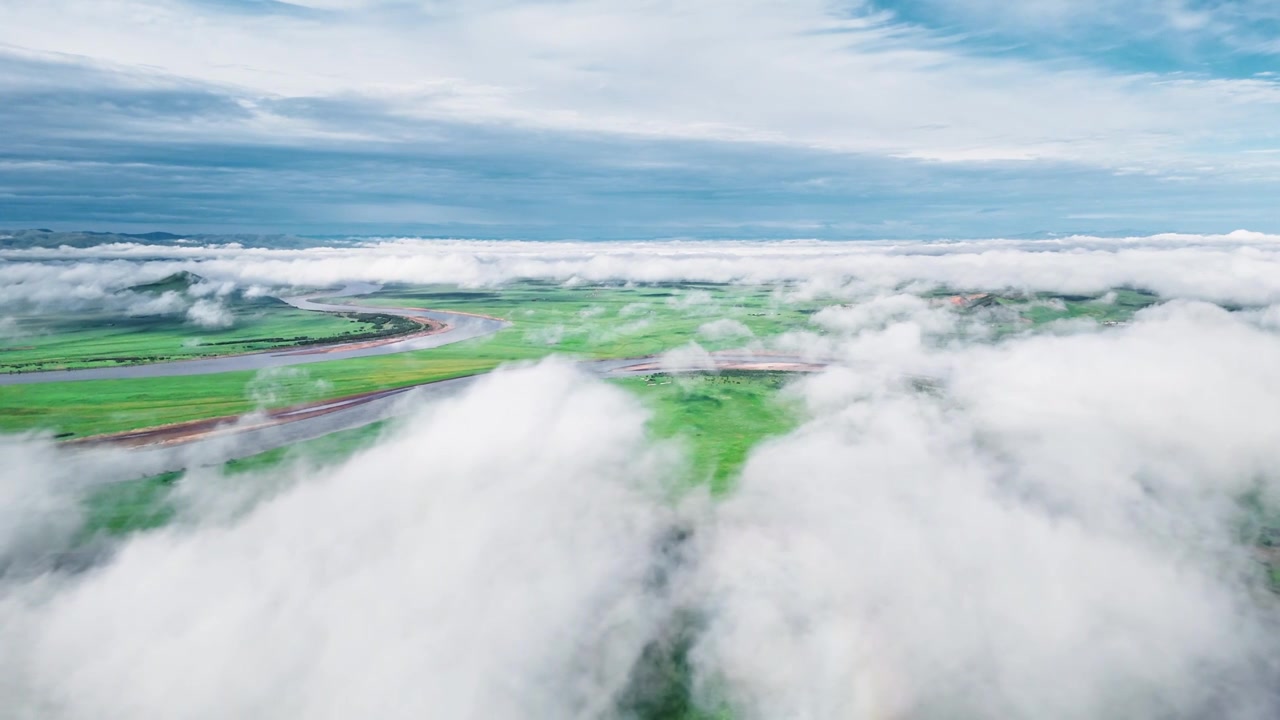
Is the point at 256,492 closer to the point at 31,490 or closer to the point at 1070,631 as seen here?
the point at 31,490

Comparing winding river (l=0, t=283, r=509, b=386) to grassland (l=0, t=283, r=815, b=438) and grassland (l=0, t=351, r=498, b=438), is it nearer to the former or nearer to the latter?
grassland (l=0, t=283, r=815, b=438)

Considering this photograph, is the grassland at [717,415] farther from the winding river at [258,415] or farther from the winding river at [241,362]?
the winding river at [241,362]

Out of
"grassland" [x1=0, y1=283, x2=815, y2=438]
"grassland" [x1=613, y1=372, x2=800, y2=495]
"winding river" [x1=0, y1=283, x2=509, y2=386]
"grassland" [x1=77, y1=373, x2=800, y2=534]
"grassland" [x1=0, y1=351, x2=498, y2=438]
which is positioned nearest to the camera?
"grassland" [x1=77, y1=373, x2=800, y2=534]

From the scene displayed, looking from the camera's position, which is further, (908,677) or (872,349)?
(872,349)

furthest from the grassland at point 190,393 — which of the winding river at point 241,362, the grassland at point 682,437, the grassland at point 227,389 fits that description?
the grassland at point 682,437

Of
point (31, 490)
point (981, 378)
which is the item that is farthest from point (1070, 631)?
point (31, 490)

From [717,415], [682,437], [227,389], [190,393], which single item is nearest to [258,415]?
[227,389]

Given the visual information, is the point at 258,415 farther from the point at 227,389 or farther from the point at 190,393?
the point at 190,393

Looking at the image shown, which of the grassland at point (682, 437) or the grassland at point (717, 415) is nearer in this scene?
the grassland at point (682, 437)

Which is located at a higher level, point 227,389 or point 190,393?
point 227,389

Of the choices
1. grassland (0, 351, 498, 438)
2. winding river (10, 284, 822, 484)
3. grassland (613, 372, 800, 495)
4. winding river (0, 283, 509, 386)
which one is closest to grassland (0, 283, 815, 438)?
grassland (0, 351, 498, 438)

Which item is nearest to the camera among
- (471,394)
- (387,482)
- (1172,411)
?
(387,482)
